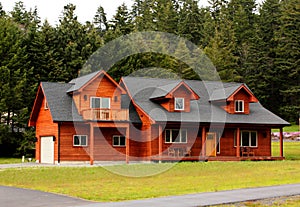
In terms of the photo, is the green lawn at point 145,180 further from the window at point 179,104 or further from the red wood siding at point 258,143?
the red wood siding at point 258,143

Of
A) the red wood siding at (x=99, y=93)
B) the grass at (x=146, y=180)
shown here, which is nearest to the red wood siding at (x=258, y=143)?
the red wood siding at (x=99, y=93)

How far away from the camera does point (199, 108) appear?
133ft

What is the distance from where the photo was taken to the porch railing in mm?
36562

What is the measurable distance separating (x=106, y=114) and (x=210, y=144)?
27.0ft

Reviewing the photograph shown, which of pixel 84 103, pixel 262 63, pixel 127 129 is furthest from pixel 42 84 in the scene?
pixel 262 63

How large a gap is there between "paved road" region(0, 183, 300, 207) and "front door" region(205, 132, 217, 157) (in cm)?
2062

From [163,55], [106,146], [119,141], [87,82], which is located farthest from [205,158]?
[163,55]

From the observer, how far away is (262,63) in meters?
72.9

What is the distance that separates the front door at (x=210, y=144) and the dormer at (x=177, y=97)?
8.35ft

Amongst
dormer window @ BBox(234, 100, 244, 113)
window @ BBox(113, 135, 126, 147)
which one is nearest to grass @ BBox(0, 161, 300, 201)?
window @ BBox(113, 135, 126, 147)

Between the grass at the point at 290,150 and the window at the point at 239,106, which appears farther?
the grass at the point at 290,150

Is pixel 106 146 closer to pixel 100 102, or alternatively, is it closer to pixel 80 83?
pixel 100 102

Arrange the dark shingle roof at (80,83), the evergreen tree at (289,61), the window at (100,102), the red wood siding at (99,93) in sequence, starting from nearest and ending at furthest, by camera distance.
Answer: the red wood siding at (99,93) → the dark shingle roof at (80,83) → the window at (100,102) → the evergreen tree at (289,61)

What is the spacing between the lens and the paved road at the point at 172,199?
49.9 ft
